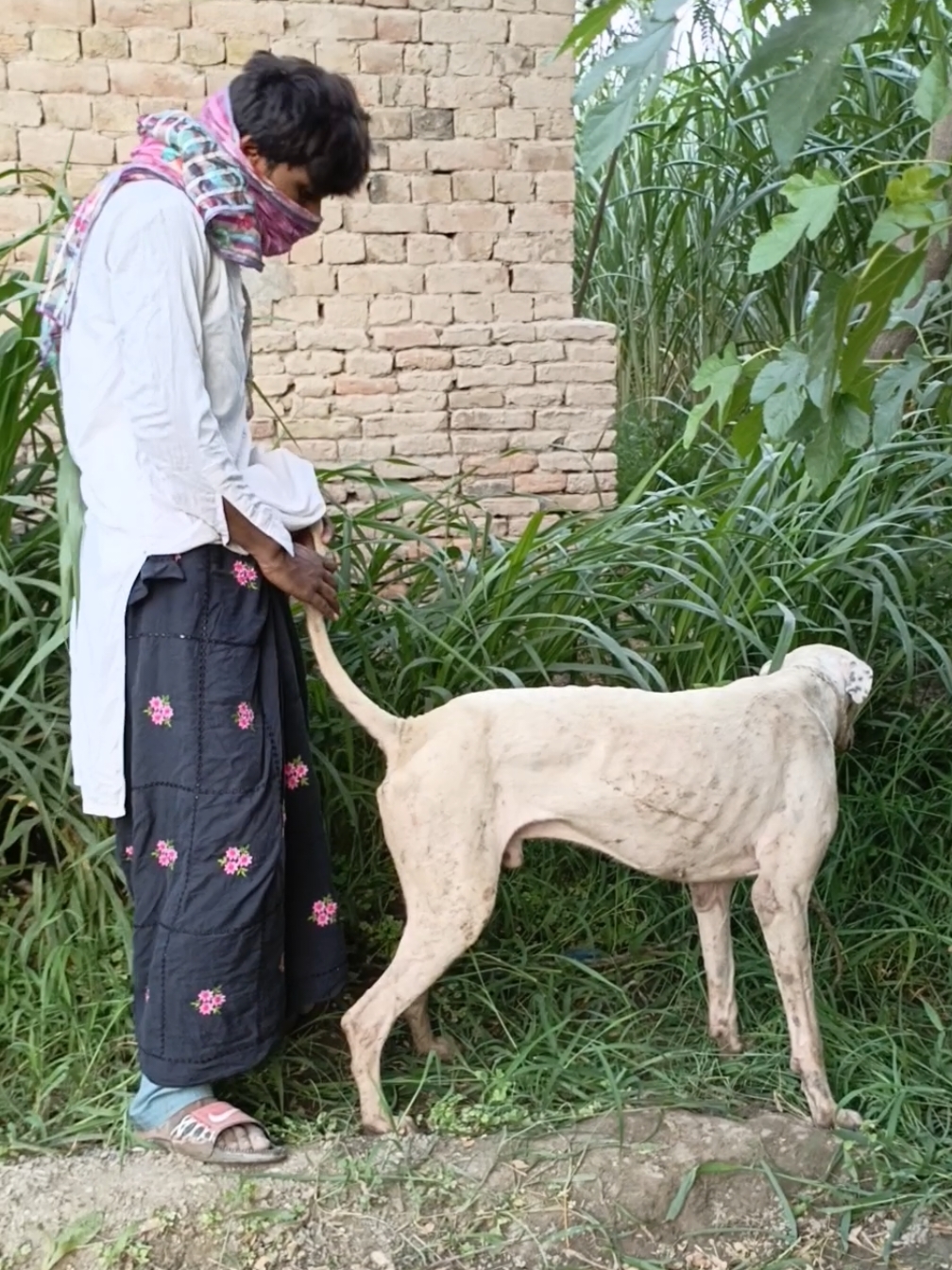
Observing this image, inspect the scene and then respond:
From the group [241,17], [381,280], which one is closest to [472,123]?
[381,280]

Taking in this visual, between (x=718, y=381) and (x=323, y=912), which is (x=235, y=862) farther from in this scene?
(x=718, y=381)

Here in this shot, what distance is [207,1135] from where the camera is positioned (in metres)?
2.47

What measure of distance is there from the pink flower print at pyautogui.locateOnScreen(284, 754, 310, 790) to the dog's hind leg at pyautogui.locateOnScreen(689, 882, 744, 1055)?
2.77 ft

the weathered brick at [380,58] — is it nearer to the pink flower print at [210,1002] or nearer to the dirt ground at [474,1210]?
the pink flower print at [210,1002]

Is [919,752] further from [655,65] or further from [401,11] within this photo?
[401,11]

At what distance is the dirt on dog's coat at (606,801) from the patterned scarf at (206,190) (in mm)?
719

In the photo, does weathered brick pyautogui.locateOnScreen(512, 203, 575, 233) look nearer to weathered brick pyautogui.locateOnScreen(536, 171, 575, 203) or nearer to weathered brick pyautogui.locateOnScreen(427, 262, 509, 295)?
weathered brick pyautogui.locateOnScreen(536, 171, 575, 203)

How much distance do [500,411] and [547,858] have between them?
224 centimetres

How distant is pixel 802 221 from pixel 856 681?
5.40 ft

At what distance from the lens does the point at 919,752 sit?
11.3 ft

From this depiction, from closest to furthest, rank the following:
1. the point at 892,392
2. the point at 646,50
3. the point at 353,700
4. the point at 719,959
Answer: the point at 646,50 < the point at 892,392 < the point at 353,700 < the point at 719,959

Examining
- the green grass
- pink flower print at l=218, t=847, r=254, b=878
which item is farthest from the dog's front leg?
the green grass

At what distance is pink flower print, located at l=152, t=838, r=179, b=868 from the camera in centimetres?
242

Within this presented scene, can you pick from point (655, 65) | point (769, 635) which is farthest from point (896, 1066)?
point (655, 65)
